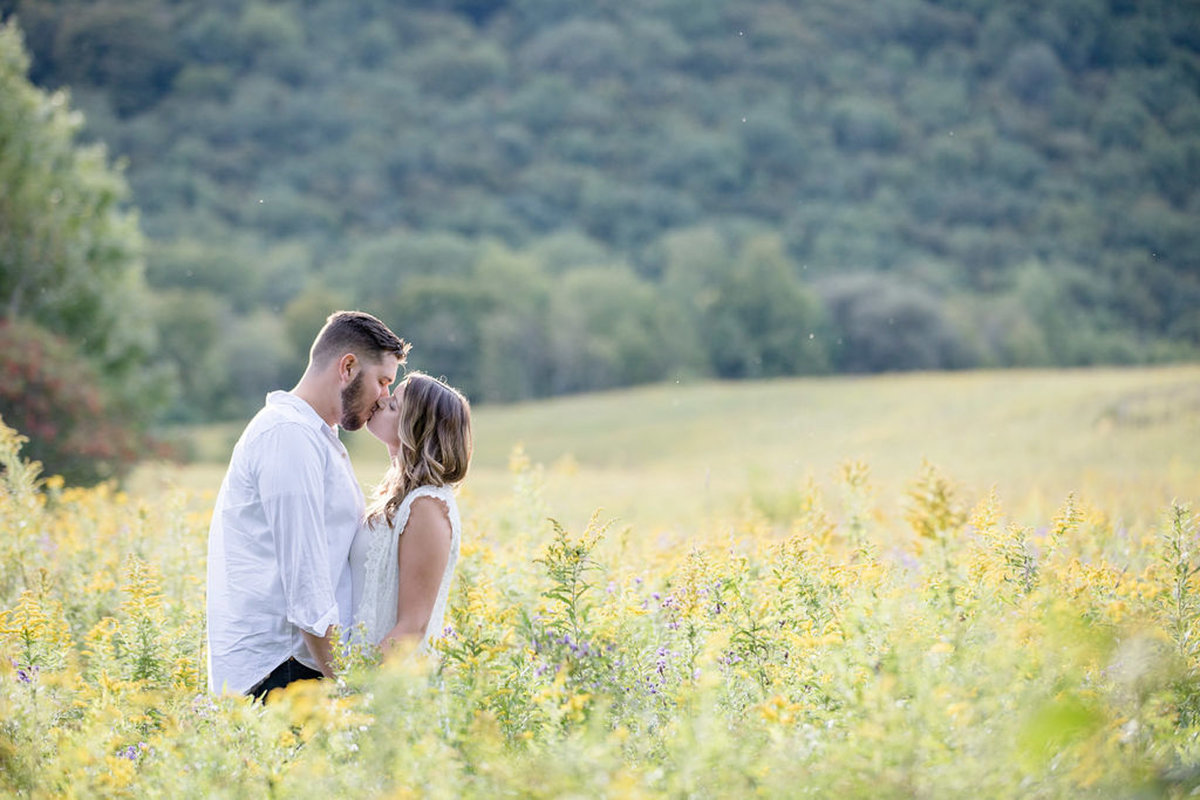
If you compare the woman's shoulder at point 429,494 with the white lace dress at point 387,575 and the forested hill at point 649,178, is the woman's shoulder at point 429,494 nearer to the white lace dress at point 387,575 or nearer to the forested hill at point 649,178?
the white lace dress at point 387,575

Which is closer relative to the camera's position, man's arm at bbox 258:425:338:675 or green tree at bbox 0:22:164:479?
man's arm at bbox 258:425:338:675

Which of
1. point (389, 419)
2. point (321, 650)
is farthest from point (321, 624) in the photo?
point (389, 419)

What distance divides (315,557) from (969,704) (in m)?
2.42

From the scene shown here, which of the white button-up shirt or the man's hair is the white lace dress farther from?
the man's hair

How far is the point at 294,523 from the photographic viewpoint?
14.0 ft

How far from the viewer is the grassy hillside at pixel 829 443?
45.9ft

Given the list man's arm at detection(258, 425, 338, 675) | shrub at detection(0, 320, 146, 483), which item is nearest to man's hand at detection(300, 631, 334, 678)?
man's arm at detection(258, 425, 338, 675)

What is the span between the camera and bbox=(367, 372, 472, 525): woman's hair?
15.0ft

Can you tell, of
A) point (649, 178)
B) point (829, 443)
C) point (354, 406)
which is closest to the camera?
point (354, 406)

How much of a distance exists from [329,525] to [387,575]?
332mm

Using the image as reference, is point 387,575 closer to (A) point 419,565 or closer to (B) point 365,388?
(A) point 419,565

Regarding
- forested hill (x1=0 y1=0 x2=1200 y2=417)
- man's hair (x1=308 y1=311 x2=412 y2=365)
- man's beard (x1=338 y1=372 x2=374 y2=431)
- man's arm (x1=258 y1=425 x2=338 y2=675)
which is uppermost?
man's hair (x1=308 y1=311 x2=412 y2=365)

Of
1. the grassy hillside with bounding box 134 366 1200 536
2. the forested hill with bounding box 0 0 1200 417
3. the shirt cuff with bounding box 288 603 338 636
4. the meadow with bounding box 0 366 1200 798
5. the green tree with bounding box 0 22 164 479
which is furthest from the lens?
Answer: the forested hill with bounding box 0 0 1200 417

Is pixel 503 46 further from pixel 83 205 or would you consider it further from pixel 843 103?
pixel 83 205
